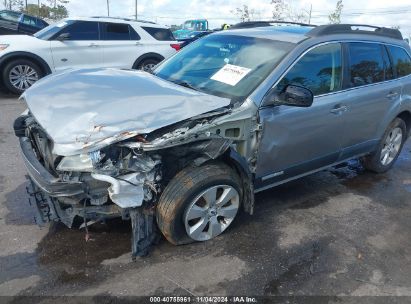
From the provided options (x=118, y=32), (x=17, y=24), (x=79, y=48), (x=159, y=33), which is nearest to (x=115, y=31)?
(x=118, y=32)

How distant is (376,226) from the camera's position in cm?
390

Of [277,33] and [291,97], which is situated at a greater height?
[277,33]

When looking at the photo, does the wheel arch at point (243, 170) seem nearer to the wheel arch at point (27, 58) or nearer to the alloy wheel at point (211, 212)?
the alloy wheel at point (211, 212)

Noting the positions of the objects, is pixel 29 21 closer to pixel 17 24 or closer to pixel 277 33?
pixel 17 24

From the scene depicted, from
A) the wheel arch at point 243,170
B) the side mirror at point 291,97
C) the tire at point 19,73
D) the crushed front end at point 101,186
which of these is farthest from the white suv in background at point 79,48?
the crushed front end at point 101,186

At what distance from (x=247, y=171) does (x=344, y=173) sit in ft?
8.03

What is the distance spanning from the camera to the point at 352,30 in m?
4.21

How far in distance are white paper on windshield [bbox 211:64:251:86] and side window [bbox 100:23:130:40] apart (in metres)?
6.36

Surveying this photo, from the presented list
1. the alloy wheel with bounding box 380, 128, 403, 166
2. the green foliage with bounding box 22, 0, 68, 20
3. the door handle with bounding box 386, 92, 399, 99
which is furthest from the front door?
the green foliage with bounding box 22, 0, 68, 20

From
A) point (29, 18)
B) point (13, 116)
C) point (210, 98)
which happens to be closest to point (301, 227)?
point (210, 98)

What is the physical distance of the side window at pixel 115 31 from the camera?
922 cm

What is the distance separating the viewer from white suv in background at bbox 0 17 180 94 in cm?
841

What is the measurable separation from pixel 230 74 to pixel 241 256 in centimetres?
162

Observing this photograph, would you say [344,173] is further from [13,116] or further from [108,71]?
[13,116]
